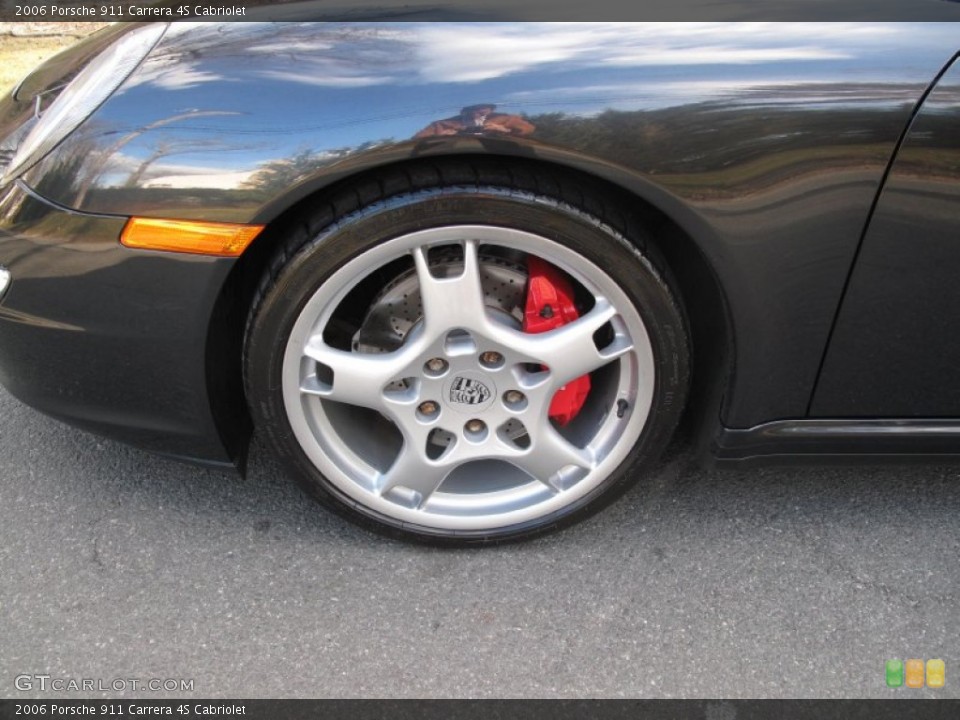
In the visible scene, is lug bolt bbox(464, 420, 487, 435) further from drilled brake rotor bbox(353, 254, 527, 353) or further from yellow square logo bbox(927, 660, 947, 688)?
yellow square logo bbox(927, 660, 947, 688)

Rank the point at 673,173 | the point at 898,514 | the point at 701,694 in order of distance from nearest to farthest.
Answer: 1. the point at 673,173
2. the point at 701,694
3. the point at 898,514

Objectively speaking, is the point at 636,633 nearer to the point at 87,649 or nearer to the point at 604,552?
the point at 604,552

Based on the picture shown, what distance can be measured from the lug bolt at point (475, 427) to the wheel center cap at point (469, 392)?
4 cm

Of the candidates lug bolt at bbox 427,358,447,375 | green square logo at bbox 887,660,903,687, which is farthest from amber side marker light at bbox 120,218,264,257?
green square logo at bbox 887,660,903,687

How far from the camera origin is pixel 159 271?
167 centimetres

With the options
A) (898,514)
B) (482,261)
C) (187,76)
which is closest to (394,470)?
(482,261)

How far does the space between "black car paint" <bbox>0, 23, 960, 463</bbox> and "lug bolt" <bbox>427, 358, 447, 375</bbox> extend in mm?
416

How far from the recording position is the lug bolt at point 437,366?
6.03ft

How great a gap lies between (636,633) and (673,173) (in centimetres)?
97

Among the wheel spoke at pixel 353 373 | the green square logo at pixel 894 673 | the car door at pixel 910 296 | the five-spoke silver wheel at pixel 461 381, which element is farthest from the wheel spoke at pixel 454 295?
the green square logo at pixel 894 673

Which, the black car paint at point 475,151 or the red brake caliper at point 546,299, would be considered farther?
the red brake caliper at point 546,299

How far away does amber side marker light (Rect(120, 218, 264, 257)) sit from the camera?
162 cm

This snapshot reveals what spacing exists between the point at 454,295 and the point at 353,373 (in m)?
0.28

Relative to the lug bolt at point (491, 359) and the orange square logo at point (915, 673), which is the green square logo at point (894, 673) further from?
the lug bolt at point (491, 359)
